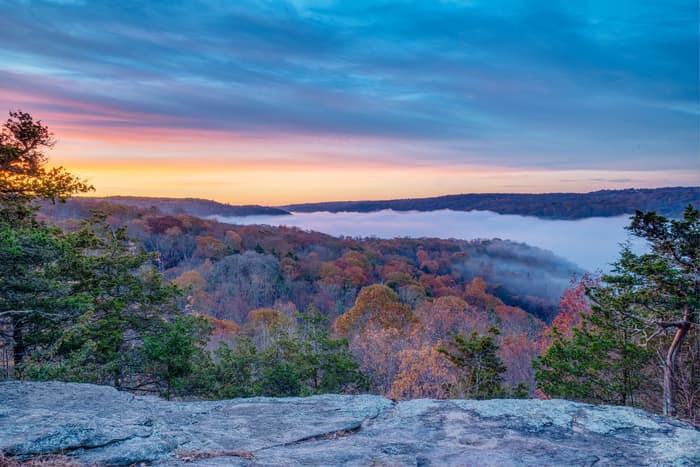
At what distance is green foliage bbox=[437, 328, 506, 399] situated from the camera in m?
15.3

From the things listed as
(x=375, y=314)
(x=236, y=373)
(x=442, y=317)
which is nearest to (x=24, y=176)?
(x=236, y=373)

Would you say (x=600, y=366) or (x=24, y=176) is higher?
(x=24, y=176)

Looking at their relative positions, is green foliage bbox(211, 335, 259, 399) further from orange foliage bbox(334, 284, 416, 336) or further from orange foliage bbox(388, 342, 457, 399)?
orange foliage bbox(334, 284, 416, 336)

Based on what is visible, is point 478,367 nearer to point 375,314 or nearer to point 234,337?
point 234,337

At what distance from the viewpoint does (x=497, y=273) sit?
347 feet

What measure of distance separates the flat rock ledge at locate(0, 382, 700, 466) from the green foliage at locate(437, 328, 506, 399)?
8013 millimetres

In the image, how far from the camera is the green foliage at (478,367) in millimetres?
Answer: 15266

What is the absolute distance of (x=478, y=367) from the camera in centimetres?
1558

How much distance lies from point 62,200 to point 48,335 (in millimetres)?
3831

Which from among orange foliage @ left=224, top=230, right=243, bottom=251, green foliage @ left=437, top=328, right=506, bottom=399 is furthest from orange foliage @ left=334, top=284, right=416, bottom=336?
orange foliage @ left=224, top=230, right=243, bottom=251

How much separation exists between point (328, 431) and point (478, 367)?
1036cm

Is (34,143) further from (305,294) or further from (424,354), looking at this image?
(305,294)

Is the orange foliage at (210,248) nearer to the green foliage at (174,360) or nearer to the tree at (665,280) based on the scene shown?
the green foliage at (174,360)

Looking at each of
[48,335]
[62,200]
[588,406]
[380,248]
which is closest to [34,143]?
[62,200]
